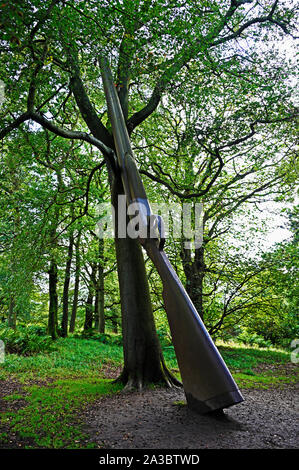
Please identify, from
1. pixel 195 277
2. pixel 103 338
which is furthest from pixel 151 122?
pixel 103 338

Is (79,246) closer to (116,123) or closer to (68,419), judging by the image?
(116,123)

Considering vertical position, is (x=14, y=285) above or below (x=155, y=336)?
above

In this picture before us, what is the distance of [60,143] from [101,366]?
669 cm

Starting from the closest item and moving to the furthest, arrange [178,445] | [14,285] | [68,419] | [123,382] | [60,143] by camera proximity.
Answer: [178,445] < [68,419] < [123,382] < [14,285] < [60,143]

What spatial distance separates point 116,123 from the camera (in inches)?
255

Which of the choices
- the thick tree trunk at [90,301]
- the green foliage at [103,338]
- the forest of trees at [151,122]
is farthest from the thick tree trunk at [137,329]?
the thick tree trunk at [90,301]

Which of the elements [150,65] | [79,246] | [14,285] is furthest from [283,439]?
[79,246]

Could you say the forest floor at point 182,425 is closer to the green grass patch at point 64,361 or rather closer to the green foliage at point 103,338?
the green grass patch at point 64,361

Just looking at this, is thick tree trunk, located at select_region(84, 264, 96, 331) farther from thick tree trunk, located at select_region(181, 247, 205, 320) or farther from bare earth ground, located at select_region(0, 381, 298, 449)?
bare earth ground, located at select_region(0, 381, 298, 449)

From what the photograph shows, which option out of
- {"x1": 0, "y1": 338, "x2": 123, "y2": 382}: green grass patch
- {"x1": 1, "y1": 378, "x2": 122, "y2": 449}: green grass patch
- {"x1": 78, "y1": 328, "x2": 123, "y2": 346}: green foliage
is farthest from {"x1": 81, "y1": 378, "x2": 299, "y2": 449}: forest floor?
{"x1": 78, "y1": 328, "x2": 123, "y2": 346}: green foliage

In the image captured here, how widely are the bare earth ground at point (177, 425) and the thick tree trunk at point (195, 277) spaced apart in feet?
13.4

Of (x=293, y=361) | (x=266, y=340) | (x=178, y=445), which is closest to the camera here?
(x=178, y=445)

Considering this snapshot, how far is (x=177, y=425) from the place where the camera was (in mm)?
3672

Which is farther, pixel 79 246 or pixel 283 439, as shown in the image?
pixel 79 246
